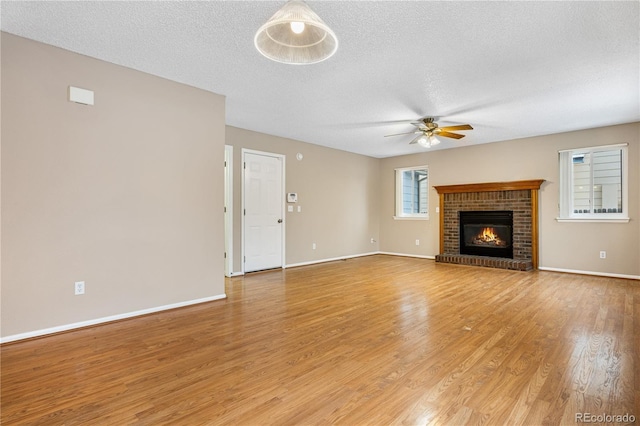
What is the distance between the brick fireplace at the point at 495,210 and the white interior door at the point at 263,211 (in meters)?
3.50

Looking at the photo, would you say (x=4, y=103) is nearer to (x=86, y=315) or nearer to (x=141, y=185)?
(x=141, y=185)

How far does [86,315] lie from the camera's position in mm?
3033

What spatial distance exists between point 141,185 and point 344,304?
8.34 feet

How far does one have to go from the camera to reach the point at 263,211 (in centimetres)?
590

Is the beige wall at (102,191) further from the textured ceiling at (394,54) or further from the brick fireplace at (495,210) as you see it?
the brick fireplace at (495,210)

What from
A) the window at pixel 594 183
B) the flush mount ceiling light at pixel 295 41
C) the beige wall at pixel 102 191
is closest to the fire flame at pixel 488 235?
the window at pixel 594 183

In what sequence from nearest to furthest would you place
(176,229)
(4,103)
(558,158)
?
(4,103) < (176,229) < (558,158)

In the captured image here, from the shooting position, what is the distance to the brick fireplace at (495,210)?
604cm

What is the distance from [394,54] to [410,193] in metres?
5.47

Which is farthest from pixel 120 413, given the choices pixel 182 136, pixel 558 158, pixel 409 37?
pixel 558 158

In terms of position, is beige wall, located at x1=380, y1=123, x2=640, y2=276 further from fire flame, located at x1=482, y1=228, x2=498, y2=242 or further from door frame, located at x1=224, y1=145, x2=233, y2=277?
door frame, located at x1=224, y1=145, x2=233, y2=277

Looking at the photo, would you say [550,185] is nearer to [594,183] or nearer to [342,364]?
[594,183]

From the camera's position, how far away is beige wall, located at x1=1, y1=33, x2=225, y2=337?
8.91 feet

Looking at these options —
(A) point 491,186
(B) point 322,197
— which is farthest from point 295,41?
(A) point 491,186
